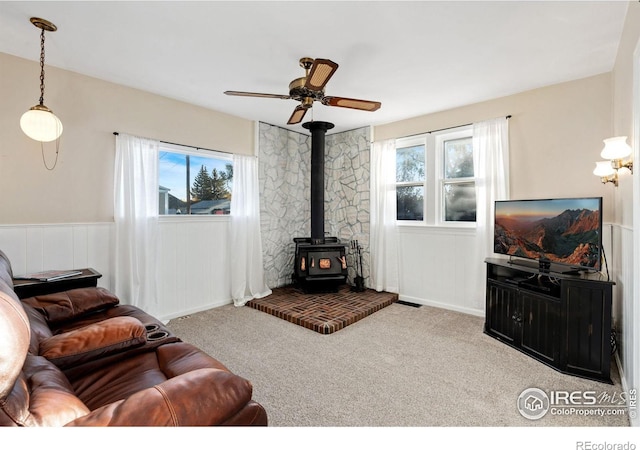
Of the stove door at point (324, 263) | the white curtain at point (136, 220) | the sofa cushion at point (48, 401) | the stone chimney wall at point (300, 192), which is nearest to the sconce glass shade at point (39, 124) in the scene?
the white curtain at point (136, 220)

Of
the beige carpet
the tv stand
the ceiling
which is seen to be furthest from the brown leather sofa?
the tv stand

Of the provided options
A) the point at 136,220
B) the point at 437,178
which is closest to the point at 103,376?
the point at 136,220

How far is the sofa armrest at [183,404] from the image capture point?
0.89 meters

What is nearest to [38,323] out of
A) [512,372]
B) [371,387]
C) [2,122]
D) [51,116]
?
[51,116]

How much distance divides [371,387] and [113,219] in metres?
3.05

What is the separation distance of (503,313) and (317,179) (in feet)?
9.35

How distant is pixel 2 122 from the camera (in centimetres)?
263

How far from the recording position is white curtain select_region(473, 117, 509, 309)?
11.6 ft

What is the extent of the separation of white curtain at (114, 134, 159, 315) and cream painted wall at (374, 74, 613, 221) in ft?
13.1

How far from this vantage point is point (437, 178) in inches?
166

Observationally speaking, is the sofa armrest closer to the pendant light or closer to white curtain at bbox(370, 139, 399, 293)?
the pendant light

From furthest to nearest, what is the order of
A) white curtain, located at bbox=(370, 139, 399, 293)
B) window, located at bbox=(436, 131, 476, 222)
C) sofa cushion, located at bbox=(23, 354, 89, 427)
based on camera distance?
white curtain, located at bbox=(370, 139, 399, 293) → window, located at bbox=(436, 131, 476, 222) → sofa cushion, located at bbox=(23, 354, 89, 427)

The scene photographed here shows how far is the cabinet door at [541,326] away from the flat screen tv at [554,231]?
357 mm

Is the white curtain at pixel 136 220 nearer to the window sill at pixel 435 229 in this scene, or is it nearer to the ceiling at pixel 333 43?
the ceiling at pixel 333 43
